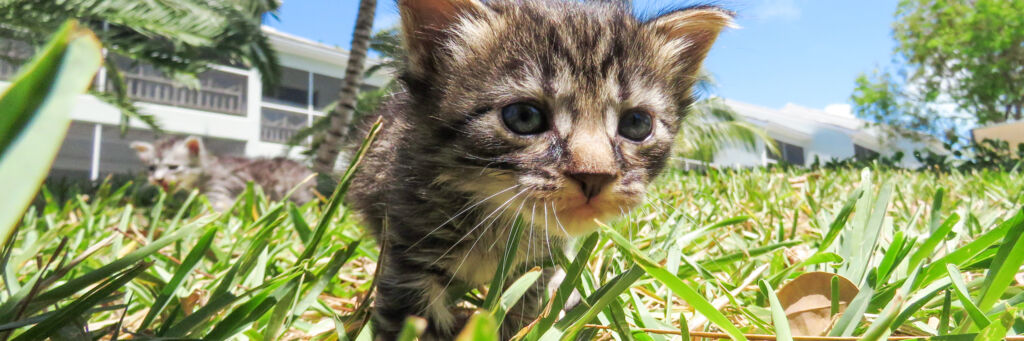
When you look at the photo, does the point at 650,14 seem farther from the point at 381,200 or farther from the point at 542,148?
the point at 381,200

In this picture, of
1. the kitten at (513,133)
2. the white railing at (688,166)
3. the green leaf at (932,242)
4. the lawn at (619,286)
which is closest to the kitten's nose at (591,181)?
the kitten at (513,133)

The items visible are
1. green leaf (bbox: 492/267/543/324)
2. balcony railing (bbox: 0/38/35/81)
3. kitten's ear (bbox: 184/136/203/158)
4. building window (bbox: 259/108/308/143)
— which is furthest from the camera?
building window (bbox: 259/108/308/143)

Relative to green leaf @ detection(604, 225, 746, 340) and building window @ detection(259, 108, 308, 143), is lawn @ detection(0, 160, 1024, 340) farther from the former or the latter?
building window @ detection(259, 108, 308, 143)

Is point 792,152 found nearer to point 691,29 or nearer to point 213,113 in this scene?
point 213,113

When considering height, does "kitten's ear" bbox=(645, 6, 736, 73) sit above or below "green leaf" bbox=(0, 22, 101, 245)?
above

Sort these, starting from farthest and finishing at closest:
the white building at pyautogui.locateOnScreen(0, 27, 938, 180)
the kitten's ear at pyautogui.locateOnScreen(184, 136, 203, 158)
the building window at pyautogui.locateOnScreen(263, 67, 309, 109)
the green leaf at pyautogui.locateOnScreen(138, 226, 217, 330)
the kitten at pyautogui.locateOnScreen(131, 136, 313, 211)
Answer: the building window at pyautogui.locateOnScreen(263, 67, 309, 109) < the white building at pyautogui.locateOnScreen(0, 27, 938, 180) < the kitten's ear at pyautogui.locateOnScreen(184, 136, 203, 158) < the kitten at pyautogui.locateOnScreen(131, 136, 313, 211) < the green leaf at pyautogui.locateOnScreen(138, 226, 217, 330)

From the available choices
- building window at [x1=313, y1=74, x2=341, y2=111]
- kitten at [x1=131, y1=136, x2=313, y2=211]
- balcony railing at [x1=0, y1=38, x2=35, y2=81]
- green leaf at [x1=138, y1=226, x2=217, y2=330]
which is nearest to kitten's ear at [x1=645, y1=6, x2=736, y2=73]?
green leaf at [x1=138, y1=226, x2=217, y2=330]
